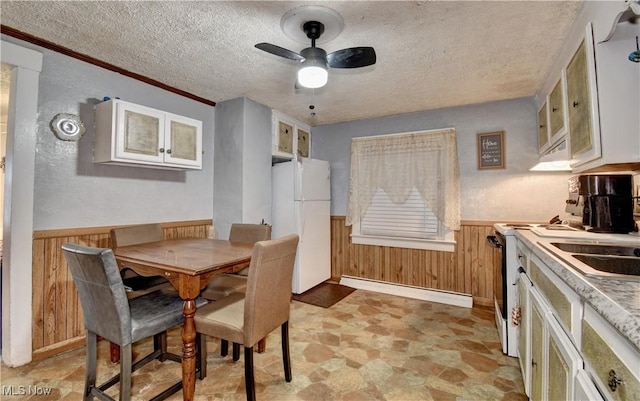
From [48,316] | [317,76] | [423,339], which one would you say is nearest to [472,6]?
[317,76]

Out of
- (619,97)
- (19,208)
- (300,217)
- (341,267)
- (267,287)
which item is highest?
(619,97)

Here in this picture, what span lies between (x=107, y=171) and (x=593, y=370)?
10.3ft

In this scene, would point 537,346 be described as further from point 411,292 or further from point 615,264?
point 411,292

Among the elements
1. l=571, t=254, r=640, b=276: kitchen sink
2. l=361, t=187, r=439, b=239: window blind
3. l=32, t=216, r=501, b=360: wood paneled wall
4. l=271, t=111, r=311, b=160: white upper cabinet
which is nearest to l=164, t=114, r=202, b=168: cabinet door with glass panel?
l=32, t=216, r=501, b=360: wood paneled wall

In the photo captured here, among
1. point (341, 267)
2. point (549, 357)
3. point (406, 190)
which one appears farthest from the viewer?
point (341, 267)

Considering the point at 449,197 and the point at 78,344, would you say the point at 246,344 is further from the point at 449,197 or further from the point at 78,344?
the point at 449,197

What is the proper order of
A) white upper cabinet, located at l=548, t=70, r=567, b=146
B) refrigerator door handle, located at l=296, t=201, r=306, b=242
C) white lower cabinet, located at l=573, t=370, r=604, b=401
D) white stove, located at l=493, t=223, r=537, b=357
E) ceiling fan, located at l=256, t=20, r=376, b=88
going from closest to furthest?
1. white lower cabinet, located at l=573, t=370, r=604, b=401
2. ceiling fan, located at l=256, t=20, r=376, b=88
3. white upper cabinet, located at l=548, t=70, r=567, b=146
4. white stove, located at l=493, t=223, r=537, b=357
5. refrigerator door handle, located at l=296, t=201, r=306, b=242

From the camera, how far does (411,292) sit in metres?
3.55

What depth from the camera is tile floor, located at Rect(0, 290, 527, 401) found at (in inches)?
70.1

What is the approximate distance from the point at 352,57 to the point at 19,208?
97.5 inches

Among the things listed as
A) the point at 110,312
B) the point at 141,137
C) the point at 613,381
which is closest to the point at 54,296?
the point at 110,312

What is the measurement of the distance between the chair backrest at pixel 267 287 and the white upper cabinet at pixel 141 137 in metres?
1.49

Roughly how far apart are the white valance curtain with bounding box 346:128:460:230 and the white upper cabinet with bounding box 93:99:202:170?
2.10 metres

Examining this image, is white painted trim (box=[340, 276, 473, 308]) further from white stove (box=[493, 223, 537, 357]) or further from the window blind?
white stove (box=[493, 223, 537, 357])
